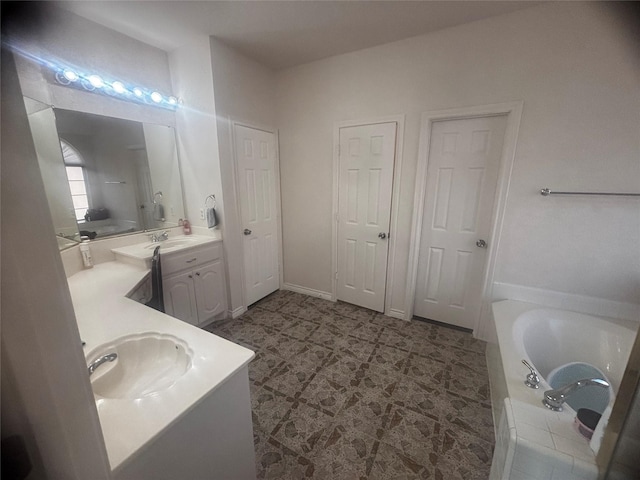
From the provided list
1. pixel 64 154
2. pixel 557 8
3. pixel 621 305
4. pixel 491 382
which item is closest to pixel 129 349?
pixel 64 154

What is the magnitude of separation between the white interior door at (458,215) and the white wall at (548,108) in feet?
0.54

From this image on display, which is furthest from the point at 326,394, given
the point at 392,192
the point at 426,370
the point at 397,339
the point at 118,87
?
the point at 118,87

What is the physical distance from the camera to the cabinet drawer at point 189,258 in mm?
2027

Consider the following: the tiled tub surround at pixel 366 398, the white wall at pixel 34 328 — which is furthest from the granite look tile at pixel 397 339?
the white wall at pixel 34 328

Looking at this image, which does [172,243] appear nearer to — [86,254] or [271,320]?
[86,254]

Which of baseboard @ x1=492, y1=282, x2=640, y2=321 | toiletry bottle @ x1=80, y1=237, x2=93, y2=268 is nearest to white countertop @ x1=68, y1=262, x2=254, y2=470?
toiletry bottle @ x1=80, y1=237, x2=93, y2=268

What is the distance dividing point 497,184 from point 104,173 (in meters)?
3.18

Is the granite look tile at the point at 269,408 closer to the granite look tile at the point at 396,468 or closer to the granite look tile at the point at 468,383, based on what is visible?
the granite look tile at the point at 396,468

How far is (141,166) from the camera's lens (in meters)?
2.32

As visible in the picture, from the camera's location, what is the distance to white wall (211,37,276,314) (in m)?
2.24

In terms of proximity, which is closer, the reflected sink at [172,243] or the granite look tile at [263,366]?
the granite look tile at [263,366]

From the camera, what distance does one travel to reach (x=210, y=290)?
2.41 metres

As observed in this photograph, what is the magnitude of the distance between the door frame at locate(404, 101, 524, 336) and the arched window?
2.70 m

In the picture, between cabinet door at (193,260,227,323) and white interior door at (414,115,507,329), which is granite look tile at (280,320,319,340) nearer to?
cabinet door at (193,260,227,323)
